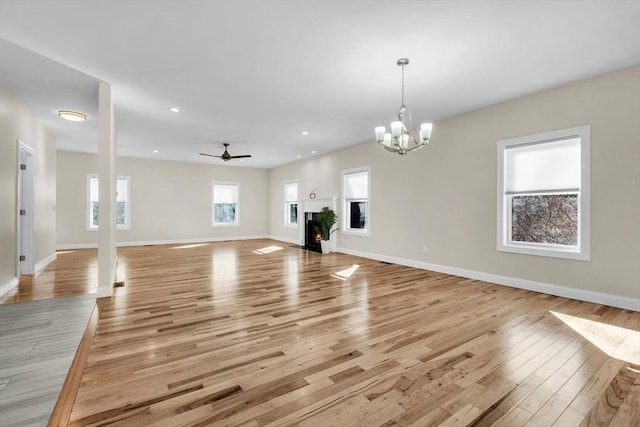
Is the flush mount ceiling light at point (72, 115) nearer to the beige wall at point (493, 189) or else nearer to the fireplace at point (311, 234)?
the beige wall at point (493, 189)

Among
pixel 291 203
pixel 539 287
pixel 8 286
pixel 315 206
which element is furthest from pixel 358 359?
pixel 291 203

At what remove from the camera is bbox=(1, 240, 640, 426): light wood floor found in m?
1.57

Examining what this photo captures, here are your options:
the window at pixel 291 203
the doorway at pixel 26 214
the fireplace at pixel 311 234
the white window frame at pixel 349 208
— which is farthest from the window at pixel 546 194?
the doorway at pixel 26 214

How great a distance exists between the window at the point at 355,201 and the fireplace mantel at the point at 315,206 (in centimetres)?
35

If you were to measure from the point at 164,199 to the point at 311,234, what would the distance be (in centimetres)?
492

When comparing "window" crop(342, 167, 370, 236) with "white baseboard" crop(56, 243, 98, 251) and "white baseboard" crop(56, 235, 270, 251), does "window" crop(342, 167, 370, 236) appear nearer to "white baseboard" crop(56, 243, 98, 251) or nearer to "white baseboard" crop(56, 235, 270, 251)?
"white baseboard" crop(56, 235, 270, 251)

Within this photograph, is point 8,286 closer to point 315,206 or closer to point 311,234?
point 311,234

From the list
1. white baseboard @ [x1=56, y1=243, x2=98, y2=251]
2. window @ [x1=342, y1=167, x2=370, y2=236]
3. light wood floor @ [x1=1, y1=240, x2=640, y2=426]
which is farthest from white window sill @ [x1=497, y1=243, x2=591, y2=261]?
white baseboard @ [x1=56, y1=243, x2=98, y2=251]

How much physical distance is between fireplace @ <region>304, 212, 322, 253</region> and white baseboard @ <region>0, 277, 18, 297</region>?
5673 mm

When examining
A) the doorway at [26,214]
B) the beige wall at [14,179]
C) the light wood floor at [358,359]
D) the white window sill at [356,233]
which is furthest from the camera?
the white window sill at [356,233]

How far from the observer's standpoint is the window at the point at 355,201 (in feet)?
22.8

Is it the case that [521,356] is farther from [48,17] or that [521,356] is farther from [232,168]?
[232,168]

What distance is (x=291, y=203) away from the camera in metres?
9.91

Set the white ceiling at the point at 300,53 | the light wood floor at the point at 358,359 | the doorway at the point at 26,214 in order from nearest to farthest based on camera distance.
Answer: the light wood floor at the point at 358,359 < the white ceiling at the point at 300,53 < the doorway at the point at 26,214
